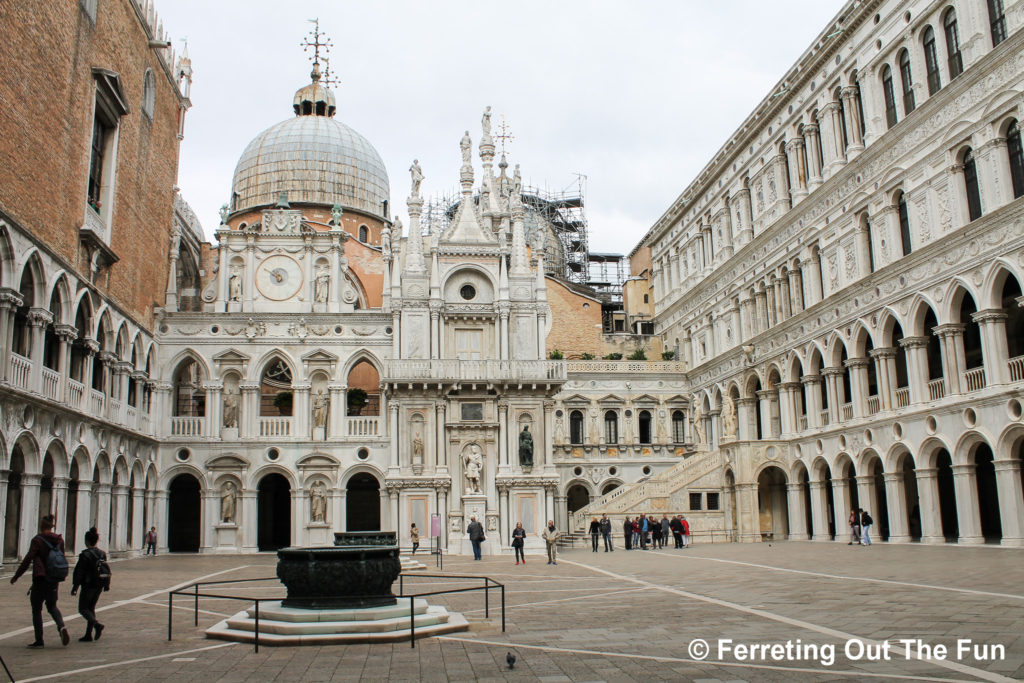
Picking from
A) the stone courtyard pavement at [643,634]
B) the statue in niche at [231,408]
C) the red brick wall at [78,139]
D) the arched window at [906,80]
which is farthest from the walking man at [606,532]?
the red brick wall at [78,139]

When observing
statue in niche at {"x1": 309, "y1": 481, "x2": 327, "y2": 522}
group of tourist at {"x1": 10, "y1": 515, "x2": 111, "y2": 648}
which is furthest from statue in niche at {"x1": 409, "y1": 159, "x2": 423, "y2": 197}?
group of tourist at {"x1": 10, "y1": 515, "x2": 111, "y2": 648}

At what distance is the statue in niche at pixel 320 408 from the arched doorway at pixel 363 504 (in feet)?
18.9

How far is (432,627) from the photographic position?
39.0ft

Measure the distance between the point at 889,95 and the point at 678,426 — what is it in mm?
21281

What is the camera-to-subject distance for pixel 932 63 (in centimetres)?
3062

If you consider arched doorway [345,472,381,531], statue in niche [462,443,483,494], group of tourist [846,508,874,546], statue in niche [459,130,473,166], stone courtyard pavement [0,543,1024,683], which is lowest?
stone courtyard pavement [0,543,1024,683]

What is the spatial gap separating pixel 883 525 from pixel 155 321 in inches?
1112

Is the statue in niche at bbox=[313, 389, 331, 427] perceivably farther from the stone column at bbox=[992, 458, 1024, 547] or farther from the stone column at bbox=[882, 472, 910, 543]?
the stone column at bbox=[992, 458, 1024, 547]

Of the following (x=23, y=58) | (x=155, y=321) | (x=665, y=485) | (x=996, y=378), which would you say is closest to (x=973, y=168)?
(x=996, y=378)

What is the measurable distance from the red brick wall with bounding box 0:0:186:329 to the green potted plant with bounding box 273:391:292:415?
686 centimetres

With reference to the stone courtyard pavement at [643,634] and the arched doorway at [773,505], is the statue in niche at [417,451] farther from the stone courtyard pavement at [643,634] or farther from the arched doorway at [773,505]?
the stone courtyard pavement at [643,634]

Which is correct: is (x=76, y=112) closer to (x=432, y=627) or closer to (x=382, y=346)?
(x=382, y=346)

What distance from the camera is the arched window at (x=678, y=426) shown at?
4928cm

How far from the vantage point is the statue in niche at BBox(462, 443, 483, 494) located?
36094mm
